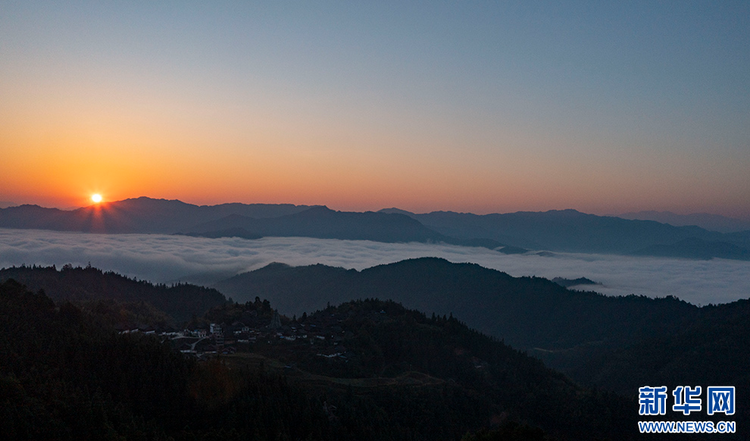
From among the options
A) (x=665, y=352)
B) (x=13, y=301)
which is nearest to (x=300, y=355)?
(x=13, y=301)

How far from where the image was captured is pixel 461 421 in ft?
232

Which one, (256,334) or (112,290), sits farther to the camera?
(112,290)

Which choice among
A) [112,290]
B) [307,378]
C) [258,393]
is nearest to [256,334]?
[307,378]

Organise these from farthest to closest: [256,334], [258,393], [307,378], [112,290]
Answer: [112,290]
[256,334]
[307,378]
[258,393]

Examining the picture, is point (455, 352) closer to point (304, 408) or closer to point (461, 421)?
point (461, 421)

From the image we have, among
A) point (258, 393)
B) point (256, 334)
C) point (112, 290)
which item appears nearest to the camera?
point (258, 393)

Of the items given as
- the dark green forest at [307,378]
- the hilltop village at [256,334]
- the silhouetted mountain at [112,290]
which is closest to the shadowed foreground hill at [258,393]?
the dark green forest at [307,378]

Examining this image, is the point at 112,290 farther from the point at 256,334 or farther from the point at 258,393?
the point at 258,393

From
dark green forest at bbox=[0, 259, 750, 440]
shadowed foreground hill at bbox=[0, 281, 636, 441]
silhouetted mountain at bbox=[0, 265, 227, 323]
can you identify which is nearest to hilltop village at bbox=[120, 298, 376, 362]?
dark green forest at bbox=[0, 259, 750, 440]

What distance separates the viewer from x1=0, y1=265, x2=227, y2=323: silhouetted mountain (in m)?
149

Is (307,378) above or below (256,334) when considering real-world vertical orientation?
below

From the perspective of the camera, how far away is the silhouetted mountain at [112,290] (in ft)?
488

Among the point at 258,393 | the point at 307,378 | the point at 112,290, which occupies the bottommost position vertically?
the point at 307,378

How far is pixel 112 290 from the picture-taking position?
533ft
